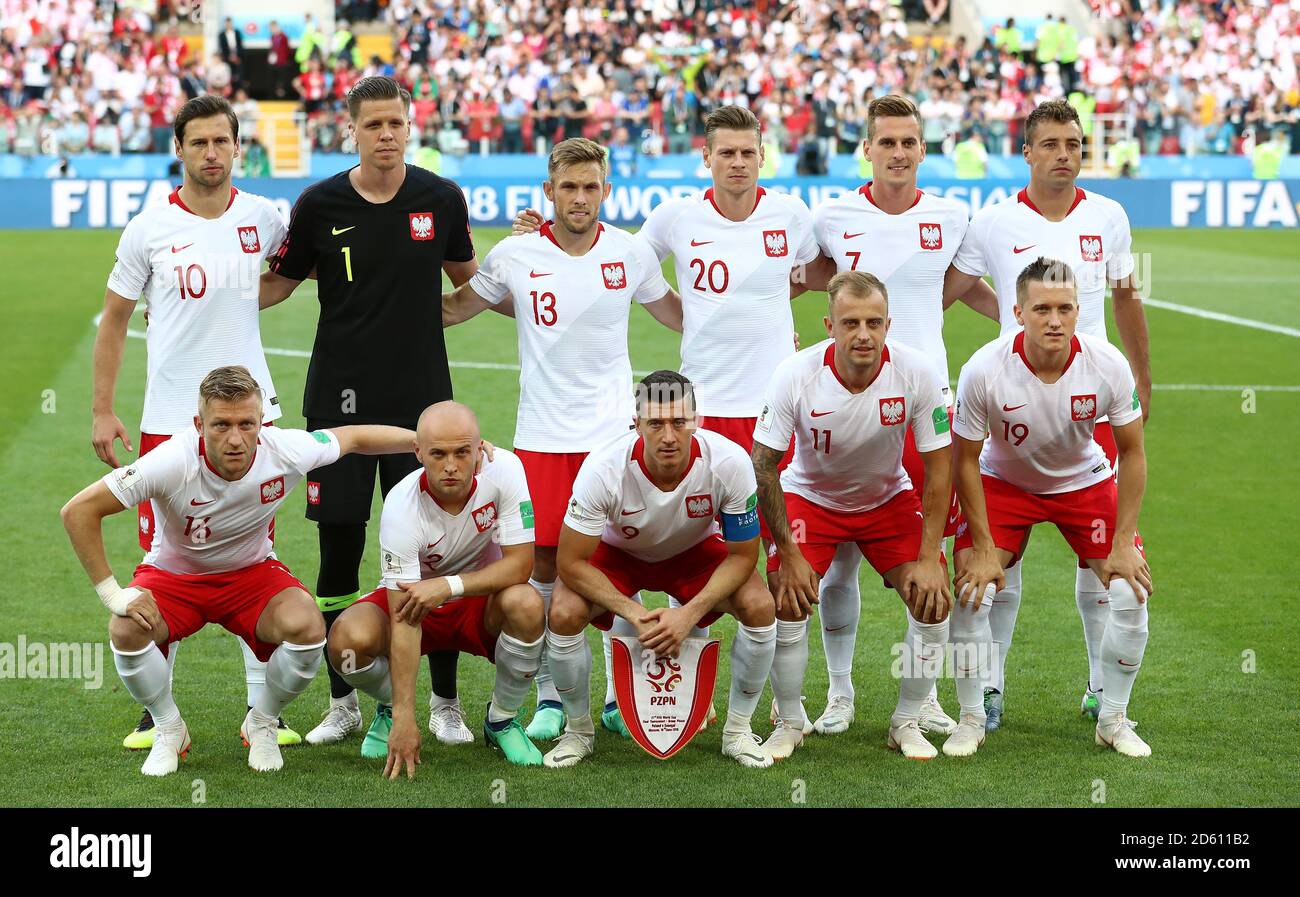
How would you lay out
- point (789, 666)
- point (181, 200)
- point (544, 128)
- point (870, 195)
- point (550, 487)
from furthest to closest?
point (544, 128), point (870, 195), point (550, 487), point (181, 200), point (789, 666)

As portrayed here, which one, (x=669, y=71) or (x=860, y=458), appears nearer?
(x=860, y=458)

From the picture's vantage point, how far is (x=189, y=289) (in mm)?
6227

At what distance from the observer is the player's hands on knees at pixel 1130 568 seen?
599 centimetres

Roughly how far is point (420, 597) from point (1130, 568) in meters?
2.65

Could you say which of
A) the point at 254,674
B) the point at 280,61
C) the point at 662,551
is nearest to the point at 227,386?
the point at 254,674

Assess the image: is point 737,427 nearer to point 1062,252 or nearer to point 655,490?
point 655,490

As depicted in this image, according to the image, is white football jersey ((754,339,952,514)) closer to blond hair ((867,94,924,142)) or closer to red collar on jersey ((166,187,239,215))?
blond hair ((867,94,924,142))

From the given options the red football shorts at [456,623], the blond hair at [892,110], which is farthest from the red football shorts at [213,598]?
the blond hair at [892,110]

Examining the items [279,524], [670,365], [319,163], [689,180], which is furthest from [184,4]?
[279,524]

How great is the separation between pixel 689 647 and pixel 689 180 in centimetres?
2084

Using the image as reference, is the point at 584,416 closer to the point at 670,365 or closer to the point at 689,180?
the point at 670,365

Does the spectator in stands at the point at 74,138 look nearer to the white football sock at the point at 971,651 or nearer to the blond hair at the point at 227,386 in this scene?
the blond hair at the point at 227,386

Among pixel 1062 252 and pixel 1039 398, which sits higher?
pixel 1062 252

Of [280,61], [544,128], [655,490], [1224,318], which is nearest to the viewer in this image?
[655,490]
